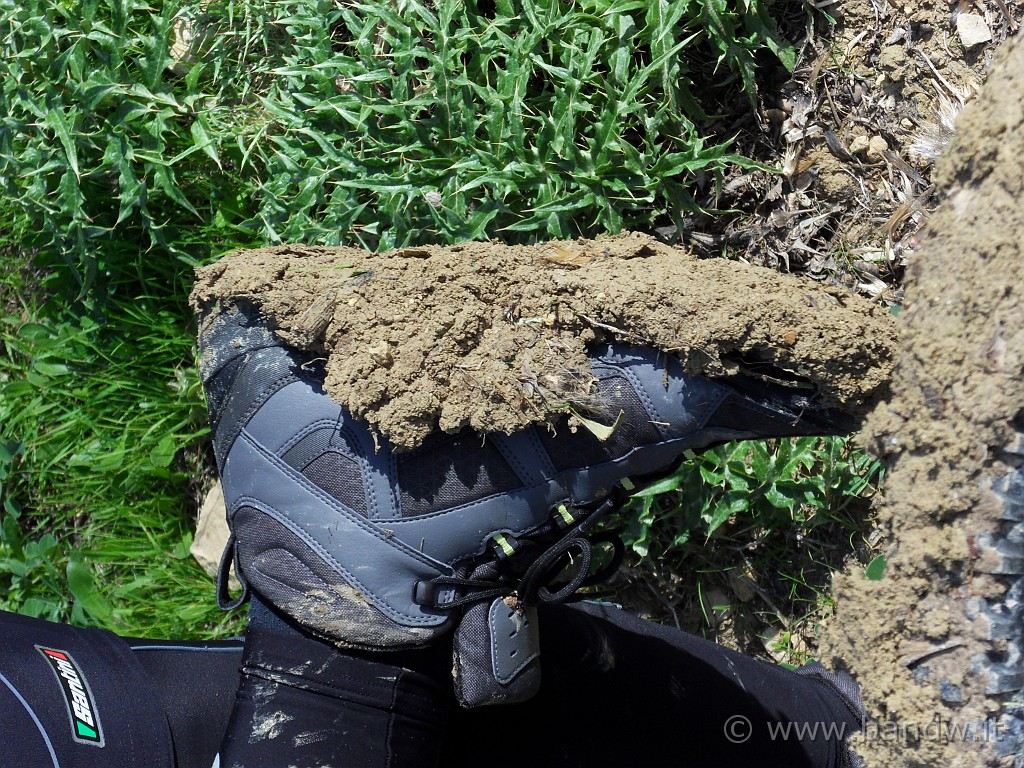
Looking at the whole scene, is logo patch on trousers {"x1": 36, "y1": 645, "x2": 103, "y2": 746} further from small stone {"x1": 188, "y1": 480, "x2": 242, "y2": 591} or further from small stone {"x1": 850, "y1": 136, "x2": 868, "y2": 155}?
small stone {"x1": 850, "y1": 136, "x2": 868, "y2": 155}

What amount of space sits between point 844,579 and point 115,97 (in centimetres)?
229

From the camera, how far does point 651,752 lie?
171 cm

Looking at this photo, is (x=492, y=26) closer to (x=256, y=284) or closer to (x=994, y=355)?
(x=256, y=284)

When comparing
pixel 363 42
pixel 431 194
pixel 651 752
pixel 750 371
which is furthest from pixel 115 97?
pixel 651 752

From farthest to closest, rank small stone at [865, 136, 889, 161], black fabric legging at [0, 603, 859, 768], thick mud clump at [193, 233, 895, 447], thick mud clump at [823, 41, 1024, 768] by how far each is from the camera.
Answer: small stone at [865, 136, 889, 161], black fabric legging at [0, 603, 859, 768], thick mud clump at [193, 233, 895, 447], thick mud clump at [823, 41, 1024, 768]

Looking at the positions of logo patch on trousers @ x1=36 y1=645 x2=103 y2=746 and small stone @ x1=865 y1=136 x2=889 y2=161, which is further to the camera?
small stone @ x1=865 y1=136 x2=889 y2=161

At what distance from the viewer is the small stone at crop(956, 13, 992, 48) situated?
2062mm

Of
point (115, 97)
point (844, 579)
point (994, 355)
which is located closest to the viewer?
point (994, 355)

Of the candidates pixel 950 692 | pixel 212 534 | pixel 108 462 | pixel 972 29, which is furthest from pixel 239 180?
pixel 950 692

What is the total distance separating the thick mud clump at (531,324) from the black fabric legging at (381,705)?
0.47 m

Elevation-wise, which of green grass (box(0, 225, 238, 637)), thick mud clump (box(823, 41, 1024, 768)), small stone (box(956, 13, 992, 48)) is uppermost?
small stone (box(956, 13, 992, 48))

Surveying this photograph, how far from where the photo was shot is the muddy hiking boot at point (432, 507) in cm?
146

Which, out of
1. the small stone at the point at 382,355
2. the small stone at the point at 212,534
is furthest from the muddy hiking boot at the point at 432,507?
the small stone at the point at 212,534

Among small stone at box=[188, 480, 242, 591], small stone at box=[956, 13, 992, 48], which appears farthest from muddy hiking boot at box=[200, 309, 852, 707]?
small stone at box=[956, 13, 992, 48]
